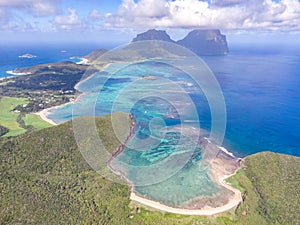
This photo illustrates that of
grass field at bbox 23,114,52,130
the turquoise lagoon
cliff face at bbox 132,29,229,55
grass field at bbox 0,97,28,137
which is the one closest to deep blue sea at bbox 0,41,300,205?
the turquoise lagoon

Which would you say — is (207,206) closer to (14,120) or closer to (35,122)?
(35,122)

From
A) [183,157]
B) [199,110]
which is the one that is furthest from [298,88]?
[183,157]

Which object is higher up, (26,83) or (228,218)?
(228,218)

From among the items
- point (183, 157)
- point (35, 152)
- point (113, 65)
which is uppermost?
point (35, 152)

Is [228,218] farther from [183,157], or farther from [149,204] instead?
Answer: [183,157]

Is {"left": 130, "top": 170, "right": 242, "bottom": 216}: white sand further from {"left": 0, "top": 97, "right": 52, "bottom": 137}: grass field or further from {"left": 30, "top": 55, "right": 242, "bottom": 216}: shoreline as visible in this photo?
{"left": 0, "top": 97, "right": 52, "bottom": 137}: grass field

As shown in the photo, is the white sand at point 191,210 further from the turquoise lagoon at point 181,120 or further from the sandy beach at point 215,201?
the turquoise lagoon at point 181,120

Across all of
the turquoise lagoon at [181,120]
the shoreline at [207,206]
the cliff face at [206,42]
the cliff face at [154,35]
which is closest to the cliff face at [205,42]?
the cliff face at [206,42]
